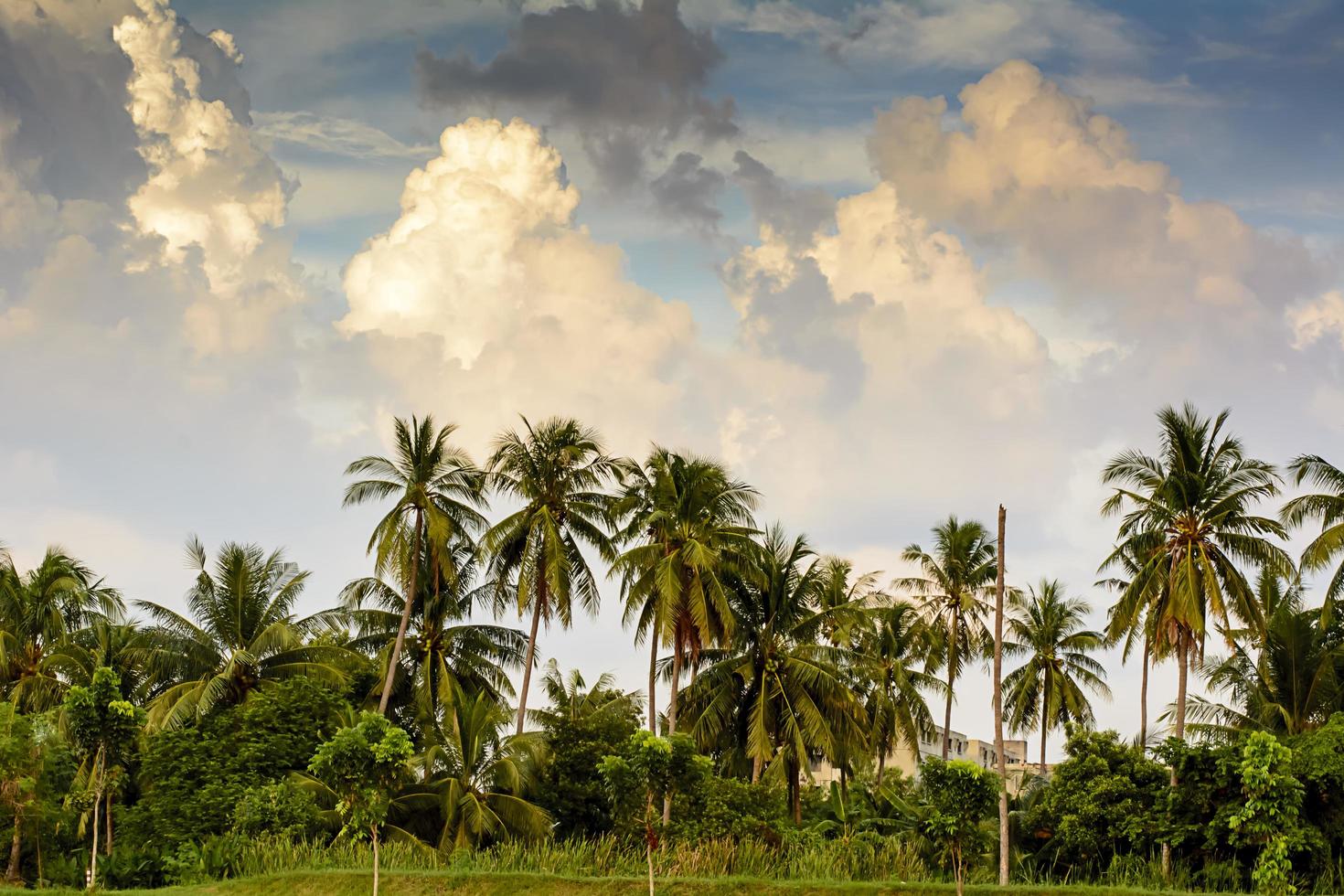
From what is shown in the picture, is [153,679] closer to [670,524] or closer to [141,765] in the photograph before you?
[141,765]

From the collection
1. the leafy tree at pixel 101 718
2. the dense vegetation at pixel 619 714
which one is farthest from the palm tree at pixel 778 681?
the leafy tree at pixel 101 718

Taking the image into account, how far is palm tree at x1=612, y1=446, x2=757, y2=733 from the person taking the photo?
36.7m

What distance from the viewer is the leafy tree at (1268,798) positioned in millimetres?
28672

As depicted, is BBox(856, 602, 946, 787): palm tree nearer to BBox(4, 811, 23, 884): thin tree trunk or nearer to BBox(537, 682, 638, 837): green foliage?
BBox(537, 682, 638, 837): green foliage

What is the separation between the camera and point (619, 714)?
128 ft

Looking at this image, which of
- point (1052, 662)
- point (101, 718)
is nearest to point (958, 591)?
point (1052, 662)

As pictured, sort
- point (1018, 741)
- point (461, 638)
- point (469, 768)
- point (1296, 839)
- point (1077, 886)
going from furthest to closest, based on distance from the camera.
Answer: point (1018, 741), point (461, 638), point (469, 768), point (1296, 839), point (1077, 886)

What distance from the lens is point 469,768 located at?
34.8m

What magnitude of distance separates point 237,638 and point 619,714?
11151 mm

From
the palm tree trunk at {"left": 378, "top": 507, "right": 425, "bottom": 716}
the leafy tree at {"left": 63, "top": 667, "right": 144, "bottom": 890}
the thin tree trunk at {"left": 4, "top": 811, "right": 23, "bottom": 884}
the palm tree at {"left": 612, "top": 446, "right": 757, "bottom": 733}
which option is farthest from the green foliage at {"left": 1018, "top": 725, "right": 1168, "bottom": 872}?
the thin tree trunk at {"left": 4, "top": 811, "right": 23, "bottom": 884}

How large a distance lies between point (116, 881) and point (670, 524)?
55.1ft

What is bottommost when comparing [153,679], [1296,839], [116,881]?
[116,881]

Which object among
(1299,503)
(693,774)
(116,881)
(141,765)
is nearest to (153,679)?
(141,765)

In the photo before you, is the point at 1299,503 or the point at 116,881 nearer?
the point at 116,881
